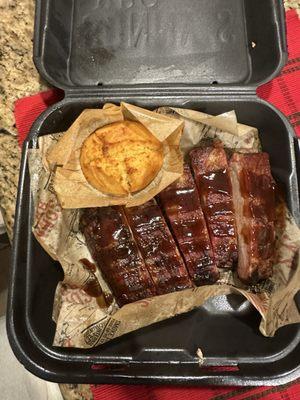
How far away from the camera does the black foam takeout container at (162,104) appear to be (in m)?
1.68

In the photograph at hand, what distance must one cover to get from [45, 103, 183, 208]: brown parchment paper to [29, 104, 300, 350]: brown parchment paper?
0.15 ft

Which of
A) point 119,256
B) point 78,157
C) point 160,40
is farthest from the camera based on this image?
point 160,40

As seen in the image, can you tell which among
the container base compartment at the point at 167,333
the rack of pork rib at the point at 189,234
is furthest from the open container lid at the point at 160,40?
the rack of pork rib at the point at 189,234

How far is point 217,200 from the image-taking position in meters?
1.79

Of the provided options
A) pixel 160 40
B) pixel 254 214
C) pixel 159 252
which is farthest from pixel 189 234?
pixel 160 40

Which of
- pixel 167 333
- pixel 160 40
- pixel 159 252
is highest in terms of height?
pixel 160 40

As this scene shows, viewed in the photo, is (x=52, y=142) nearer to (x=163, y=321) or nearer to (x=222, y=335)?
(x=163, y=321)

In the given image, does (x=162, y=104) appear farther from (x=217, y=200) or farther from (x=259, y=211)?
(x=259, y=211)

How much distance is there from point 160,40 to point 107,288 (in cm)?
127

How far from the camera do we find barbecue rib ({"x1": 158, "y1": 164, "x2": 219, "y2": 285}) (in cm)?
175

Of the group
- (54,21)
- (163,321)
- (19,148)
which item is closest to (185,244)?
(163,321)

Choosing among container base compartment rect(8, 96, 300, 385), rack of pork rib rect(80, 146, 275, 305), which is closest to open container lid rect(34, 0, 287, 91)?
container base compartment rect(8, 96, 300, 385)

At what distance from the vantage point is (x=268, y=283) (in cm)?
182

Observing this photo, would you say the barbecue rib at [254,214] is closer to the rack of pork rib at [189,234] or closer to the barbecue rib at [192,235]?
the rack of pork rib at [189,234]
